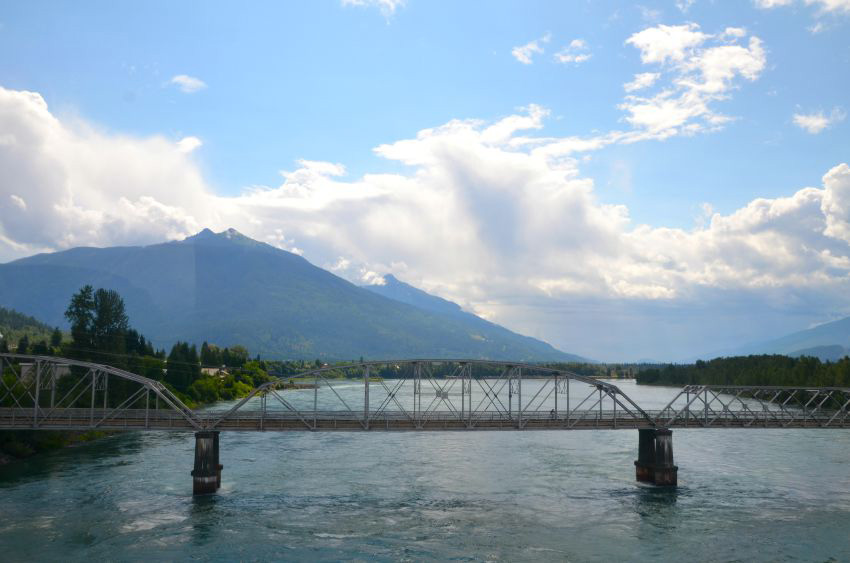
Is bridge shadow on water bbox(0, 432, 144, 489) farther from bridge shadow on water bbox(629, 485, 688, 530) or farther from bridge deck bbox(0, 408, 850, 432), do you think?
bridge shadow on water bbox(629, 485, 688, 530)

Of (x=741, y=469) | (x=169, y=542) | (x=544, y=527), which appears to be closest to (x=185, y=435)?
(x=169, y=542)

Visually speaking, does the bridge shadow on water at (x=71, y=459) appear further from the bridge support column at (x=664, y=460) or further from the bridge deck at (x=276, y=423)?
the bridge support column at (x=664, y=460)

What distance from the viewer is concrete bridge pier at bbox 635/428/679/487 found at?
268 ft

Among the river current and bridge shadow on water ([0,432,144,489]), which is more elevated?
bridge shadow on water ([0,432,144,489])

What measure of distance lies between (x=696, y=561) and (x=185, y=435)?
99.3m

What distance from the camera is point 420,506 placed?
70.8 meters

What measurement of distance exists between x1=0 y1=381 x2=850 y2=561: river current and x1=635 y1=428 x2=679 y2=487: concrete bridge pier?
2006mm

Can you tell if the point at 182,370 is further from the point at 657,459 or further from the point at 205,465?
the point at 657,459

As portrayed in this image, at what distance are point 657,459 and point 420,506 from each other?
3124 cm

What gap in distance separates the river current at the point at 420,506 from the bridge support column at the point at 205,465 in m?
1.77

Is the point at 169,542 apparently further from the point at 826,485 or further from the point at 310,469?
the point at 826,485

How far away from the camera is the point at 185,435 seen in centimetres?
12731

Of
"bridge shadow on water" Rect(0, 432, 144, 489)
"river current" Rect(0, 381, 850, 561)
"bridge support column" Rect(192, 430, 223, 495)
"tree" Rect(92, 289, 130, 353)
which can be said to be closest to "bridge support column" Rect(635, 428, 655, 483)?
"river current" Rect(0, 381, 850, 561)

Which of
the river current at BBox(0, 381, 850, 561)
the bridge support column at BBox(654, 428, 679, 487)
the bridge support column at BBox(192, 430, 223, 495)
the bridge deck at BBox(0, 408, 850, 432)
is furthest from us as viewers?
the bridge support column at BBox(654, 428, 679, 487)
